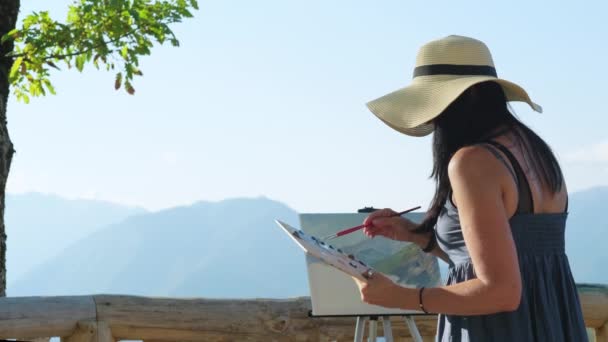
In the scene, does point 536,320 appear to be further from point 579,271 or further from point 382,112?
point 579,271

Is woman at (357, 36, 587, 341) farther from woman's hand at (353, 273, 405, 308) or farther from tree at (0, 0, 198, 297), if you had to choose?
tree at (0, 0, 198, 297)

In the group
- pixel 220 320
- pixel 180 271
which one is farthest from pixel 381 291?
pixel 180 271

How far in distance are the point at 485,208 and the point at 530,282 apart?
0.35 metres

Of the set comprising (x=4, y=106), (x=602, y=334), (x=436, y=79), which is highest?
(x=4, y=106)

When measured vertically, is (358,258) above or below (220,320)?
above

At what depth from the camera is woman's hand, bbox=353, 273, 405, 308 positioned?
2.20 metres

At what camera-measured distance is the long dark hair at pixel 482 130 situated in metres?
2.24

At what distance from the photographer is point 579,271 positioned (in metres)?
188

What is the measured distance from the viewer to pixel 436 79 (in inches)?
93.0

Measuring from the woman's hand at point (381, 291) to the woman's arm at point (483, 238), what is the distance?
0.09 metres

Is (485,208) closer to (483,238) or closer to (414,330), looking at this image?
(483,238)

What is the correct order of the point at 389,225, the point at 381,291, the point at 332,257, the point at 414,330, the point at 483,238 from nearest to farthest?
1. the point at 483,238
2. the point at 381,291
3. the point at 332,257
4. the point at 389,225
5. the point at 414,330

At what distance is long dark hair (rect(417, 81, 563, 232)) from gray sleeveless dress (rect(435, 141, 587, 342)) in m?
0.07

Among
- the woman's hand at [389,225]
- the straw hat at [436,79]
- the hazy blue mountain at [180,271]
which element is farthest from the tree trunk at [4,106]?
the hazy blue mountain at [180,271]
